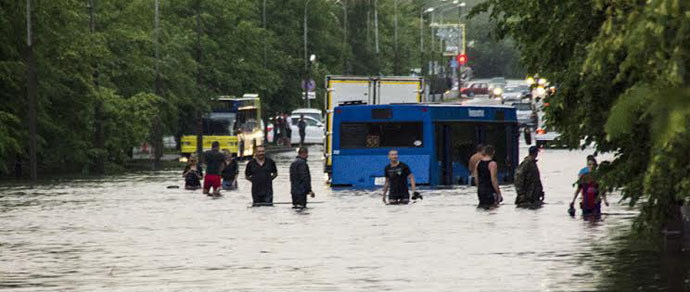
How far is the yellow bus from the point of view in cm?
6850

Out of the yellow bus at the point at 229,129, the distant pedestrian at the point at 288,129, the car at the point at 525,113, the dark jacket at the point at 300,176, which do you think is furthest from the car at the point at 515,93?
the dark jacket at the point at 300,176

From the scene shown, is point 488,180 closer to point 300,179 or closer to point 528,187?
point 528,187

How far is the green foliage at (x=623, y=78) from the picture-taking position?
24.1 ft

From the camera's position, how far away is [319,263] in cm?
2089

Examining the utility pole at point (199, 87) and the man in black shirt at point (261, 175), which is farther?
the utility pole at point (199, 87)

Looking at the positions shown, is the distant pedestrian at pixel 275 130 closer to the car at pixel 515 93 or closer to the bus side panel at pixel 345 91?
the bus side panel at pixel 345 91

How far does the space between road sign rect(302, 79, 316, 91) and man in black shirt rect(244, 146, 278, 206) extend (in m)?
59.4

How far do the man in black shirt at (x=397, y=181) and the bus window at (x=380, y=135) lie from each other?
241 inches

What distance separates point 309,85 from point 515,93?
Result: 157 feet

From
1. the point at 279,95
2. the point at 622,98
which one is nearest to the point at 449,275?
the point at 622,98

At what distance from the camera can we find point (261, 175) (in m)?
33.5

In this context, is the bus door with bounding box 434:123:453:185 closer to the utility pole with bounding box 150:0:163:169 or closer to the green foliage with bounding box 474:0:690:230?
the green foliage with bounding box 474:0:690:230

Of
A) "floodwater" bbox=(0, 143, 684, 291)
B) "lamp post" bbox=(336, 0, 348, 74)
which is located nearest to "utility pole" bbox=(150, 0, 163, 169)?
"floodwater" bbox=(0, 143, 684, 291)

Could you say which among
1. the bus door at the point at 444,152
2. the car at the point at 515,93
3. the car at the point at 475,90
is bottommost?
the bus door at the point at 444,152
